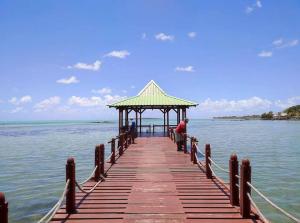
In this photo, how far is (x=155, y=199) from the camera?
347 inches

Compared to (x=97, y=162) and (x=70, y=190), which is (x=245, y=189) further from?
(x=97, y=162)

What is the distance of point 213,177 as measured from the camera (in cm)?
1187

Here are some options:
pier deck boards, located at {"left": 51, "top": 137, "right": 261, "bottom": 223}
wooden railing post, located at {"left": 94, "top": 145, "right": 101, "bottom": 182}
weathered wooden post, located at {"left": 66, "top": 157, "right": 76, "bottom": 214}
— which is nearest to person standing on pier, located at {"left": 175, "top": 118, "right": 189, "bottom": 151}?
pier deck boards, located at {"left": 51, "top": 137, "right": 261, "bottom": 223}

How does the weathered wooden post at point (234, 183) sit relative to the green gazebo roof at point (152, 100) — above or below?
below

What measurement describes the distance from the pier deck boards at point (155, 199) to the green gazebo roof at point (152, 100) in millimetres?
13720

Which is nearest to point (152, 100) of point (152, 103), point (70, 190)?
point (152, 103)

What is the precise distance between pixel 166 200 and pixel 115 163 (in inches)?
270

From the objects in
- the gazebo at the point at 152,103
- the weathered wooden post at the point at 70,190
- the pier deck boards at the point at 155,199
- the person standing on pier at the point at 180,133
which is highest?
the gazebo at the point at 152,103

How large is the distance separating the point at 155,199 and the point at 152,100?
2020 centimetres

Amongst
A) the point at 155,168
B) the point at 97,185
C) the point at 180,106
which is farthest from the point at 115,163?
the point at 180,106

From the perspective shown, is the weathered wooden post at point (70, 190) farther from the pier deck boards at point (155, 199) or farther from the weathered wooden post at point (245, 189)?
the weathered wooden post at point (245, 189)

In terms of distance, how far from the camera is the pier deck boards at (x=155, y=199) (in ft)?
23.8

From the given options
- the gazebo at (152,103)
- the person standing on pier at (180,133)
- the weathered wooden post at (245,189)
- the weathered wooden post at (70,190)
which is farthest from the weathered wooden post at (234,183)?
the gazebo at (152,103)

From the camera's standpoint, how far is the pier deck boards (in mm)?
7254
